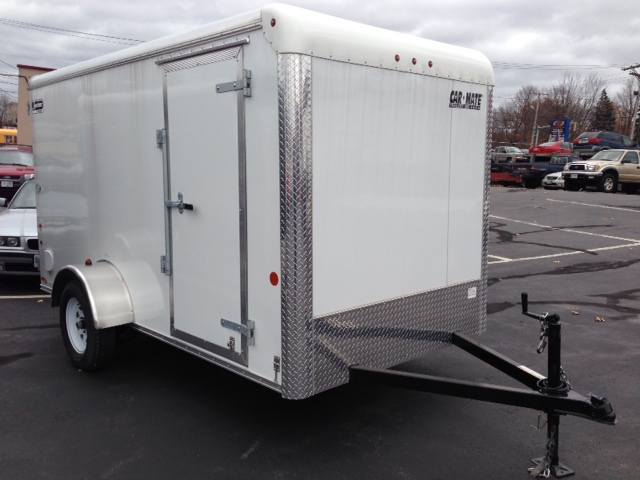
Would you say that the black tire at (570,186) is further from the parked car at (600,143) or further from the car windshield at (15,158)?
the car windshield at (15,158)

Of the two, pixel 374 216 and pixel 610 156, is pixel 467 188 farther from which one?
pixel 610 156

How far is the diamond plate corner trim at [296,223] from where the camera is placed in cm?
341

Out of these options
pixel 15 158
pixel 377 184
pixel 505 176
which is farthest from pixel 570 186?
pixel 377 184

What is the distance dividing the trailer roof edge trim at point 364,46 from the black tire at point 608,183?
21.8m

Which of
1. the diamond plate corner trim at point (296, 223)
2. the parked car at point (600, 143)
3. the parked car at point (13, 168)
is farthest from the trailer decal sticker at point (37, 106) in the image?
the parked car at point (600, 143)

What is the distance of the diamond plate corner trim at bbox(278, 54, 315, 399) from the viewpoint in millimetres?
3410

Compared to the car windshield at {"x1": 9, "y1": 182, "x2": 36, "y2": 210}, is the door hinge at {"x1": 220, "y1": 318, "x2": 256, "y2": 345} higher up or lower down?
lower down

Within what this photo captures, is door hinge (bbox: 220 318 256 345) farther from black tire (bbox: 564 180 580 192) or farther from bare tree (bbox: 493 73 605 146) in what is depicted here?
bare tree (bbox: 493 73 605 146)

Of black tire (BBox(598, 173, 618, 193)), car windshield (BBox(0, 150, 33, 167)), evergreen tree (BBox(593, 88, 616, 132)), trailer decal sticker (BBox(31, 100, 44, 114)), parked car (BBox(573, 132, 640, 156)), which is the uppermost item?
evergreen tree (BBox(593, 88, 616, 132))

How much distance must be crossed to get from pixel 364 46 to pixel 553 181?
24.8m

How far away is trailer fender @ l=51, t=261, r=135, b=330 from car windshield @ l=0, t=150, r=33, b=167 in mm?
13143

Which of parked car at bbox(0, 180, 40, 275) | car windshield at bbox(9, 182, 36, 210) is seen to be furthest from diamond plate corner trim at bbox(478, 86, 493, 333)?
car windshield at bbox(9, 182, 36, 210)

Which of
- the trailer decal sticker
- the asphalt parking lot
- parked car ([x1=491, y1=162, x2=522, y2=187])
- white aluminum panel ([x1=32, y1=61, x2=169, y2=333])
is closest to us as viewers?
the asphalt parking lot

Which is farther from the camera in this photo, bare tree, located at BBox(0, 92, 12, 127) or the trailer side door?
bare tree, located at BBox(0, 92, 12, 127)
